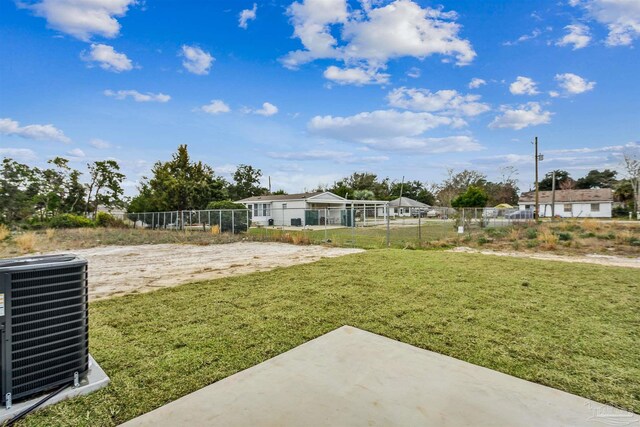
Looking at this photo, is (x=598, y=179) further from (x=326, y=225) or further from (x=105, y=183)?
(x=105, y=183)

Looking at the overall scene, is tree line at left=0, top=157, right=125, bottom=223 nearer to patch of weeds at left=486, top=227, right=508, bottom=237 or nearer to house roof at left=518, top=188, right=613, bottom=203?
patch of weeds at left=486, top=227, right=508, bottom=237

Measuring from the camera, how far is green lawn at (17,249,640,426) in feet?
7.16

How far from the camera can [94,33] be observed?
10609 mm

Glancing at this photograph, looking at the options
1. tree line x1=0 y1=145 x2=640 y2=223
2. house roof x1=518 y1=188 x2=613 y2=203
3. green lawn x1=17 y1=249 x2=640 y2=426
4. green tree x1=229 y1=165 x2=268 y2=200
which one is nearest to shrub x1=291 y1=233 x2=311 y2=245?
green lawn x1=17 y1=249 x2=640 y2=426

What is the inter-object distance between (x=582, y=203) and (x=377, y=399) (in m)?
48.6

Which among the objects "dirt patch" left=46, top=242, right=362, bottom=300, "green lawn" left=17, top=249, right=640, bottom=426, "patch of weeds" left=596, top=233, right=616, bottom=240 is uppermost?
"patch of weeds" left=596, top=233, right=616, bottom=240

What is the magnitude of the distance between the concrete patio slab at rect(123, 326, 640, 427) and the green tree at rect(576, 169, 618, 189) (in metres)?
63.6

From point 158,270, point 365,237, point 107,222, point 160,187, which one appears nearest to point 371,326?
point 158,270

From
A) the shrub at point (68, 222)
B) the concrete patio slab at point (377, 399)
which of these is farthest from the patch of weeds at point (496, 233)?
the shrub at point (68, 222)

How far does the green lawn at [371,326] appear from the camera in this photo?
218 centimetres

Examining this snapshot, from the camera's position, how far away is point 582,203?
38.5m

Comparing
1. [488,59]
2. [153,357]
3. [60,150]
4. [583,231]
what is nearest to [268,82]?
[488,59]

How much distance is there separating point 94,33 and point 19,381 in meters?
12.7

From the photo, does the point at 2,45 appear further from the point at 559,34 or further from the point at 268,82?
the point at 559,34
